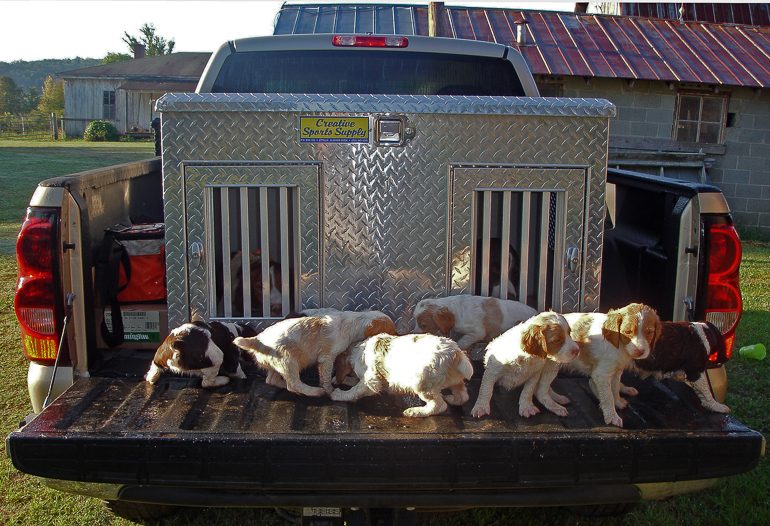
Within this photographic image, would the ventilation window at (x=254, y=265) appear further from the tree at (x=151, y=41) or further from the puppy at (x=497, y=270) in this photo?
the tree at (x=151, y=41)

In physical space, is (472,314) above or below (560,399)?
above

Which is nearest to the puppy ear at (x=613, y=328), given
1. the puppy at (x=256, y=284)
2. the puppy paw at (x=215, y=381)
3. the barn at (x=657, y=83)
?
the puppy at (x=256, y=284)

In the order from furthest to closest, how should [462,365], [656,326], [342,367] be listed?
[342,367] < [656,326] < [462,365]

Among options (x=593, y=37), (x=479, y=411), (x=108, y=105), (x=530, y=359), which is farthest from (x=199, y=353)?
(x=108, y=105)

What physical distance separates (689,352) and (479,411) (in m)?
1.06

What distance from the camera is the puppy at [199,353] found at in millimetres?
2980

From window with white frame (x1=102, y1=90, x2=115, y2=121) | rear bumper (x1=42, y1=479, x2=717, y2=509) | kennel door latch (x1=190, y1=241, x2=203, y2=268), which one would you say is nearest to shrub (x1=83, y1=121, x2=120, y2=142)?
window with white frame (x1=102, y1=90, x2=115, y2=121)

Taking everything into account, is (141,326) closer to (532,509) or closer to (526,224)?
(526,224)

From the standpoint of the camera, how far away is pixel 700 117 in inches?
545

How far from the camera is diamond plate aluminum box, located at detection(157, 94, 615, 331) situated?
321cm

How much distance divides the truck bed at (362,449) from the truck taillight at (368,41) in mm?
2679

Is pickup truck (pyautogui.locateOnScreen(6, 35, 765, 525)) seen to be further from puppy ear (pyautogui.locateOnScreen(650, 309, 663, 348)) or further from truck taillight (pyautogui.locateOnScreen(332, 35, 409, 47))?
truck taillight (pyautogui.locateOnScreen(332, 35, 409, 47))

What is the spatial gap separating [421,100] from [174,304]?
1.71 m

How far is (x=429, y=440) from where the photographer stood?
8.07 feet
